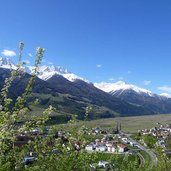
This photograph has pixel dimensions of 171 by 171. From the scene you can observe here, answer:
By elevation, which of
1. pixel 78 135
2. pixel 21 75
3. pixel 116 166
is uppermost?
pixel 21 75

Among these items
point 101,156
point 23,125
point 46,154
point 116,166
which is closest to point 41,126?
point 23,125

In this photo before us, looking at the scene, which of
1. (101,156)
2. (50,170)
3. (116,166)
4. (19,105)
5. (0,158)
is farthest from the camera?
(116,166)

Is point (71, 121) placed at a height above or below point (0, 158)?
above

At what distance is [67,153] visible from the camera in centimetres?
1511

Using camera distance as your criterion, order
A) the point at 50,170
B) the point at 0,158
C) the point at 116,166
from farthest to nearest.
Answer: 1. the point at 116,166
2. the point at 50,170
3. the point at 0,158

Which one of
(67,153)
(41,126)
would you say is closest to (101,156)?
(67,153)

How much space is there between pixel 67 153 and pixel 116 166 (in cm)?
511

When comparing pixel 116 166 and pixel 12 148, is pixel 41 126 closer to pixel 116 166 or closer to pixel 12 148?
pixel 12 148

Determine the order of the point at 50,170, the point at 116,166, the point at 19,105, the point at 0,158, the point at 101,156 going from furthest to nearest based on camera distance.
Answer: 1. the point at 116,166
2. the point at 101,156
3. the point at 50,170
4. the point at 19,105
5. the point at 0,158

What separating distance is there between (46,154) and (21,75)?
12.4 ft

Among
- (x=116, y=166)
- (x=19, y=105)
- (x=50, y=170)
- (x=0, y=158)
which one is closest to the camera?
(x=0, y=158)

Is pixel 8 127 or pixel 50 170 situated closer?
pixel 8 127

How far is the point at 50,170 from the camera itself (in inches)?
576

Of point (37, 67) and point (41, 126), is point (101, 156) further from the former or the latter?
point (37, 67)
